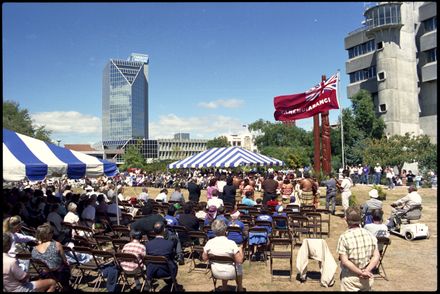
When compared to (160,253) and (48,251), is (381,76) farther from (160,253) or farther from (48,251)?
(48,251)

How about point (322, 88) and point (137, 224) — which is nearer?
point (137, 224)

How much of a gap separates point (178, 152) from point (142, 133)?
31.6 meters

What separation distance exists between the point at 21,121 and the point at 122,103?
126243 millimetres

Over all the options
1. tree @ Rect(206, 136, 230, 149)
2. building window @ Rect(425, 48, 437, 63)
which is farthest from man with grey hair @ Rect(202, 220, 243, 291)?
tree @ Rect(206, 136, 230, 149)

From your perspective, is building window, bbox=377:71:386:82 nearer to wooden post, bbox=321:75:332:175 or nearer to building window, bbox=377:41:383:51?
building window, bbox=377:41:383:51

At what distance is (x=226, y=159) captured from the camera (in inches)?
727

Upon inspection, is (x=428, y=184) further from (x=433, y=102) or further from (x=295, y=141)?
(x=295, y=141)

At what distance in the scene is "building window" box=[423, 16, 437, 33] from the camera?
133ft

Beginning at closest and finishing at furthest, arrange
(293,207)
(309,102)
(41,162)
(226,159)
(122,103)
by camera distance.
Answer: (41,162) < (293,207) < (226,159) < (309,102) < (122,103)

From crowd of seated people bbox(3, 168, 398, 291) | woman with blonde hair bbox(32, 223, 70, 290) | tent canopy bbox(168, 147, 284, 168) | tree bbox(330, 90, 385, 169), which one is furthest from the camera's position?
tree bbox(330, 90, 385, 169)

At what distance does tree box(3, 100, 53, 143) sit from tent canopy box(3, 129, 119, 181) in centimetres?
3023

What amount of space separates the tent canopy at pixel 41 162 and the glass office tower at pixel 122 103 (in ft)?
499

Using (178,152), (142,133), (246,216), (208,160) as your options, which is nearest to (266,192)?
(246,216)

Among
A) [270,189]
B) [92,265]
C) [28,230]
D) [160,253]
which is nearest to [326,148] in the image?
Result: [270,189]
